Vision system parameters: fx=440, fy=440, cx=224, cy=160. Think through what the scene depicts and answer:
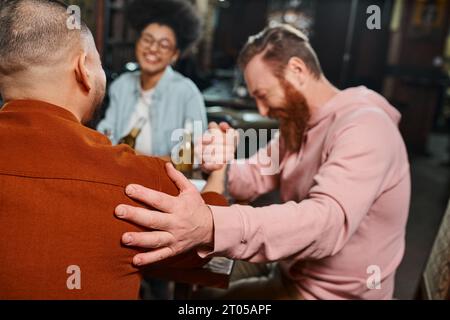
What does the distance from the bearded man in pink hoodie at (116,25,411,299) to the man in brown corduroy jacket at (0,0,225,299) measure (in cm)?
6

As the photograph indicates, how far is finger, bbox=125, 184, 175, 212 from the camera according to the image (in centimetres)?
91

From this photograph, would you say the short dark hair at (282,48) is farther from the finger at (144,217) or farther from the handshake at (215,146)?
the finger at (144,217)

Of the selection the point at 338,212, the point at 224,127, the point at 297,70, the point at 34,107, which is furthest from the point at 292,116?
the point at 34,107

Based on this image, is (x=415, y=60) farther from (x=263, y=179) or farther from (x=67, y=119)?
(x=67, y=119)

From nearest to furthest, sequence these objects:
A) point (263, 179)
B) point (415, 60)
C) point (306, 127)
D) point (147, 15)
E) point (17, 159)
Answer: point (17, 159), point (147, 15), point (306, 127), point (263, 179), point (415, 60)

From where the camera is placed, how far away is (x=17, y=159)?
2.78 feet

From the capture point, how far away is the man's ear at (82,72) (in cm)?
91

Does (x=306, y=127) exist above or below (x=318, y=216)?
above

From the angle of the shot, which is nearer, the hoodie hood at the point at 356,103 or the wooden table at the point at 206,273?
the wooden table at the point at 206,273

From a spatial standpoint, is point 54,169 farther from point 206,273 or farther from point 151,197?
point 206,273

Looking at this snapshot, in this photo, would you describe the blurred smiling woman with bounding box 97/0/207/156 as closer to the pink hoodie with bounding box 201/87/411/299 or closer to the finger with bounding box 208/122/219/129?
the finger with bounding box 208/122/219/129

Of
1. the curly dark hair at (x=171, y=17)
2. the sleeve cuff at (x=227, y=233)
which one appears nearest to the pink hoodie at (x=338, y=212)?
the sleeve cuff at (x=227, y=233)

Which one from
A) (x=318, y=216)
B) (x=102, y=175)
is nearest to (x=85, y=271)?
(x=102, y=175)

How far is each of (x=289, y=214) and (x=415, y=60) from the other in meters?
Result: 5.19
